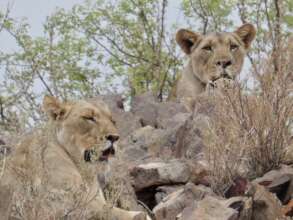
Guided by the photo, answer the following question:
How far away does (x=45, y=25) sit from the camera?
69.5 feet

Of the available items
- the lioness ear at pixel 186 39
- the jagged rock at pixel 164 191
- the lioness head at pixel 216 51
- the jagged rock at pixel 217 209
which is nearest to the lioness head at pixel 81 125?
the jagged rock at pixel 164 191

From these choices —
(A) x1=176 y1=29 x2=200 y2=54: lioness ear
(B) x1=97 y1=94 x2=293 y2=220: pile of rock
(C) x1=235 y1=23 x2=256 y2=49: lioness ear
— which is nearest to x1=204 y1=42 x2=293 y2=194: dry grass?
(B) x1=97 y1=94 x2=293 y2=220: pile of rock

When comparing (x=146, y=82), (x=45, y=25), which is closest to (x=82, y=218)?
(x=146, y=82)

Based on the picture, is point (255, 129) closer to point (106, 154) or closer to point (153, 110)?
point (106, 154)

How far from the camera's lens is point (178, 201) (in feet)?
32.2

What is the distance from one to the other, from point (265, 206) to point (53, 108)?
2348mm

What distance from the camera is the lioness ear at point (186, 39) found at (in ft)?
52.3

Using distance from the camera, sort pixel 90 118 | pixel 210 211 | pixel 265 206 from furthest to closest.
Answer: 1. pixel 90 118
2. pixel 265 206
3. pixel 210 211

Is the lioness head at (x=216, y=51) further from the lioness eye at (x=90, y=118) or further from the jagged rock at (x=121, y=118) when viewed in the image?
the lioness eye at (x=90, y=118)

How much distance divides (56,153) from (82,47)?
11.4 metres

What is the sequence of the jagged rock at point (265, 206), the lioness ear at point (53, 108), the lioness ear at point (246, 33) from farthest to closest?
the lioness ear at point (246, 33) → the lioness ear at point (53, 108) → the jagged rock at point (265, 206)

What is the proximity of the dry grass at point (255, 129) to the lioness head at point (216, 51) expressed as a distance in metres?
3.35

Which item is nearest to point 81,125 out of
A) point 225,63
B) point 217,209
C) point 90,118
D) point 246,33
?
point 90,118

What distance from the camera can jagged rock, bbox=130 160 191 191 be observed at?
424 inches
